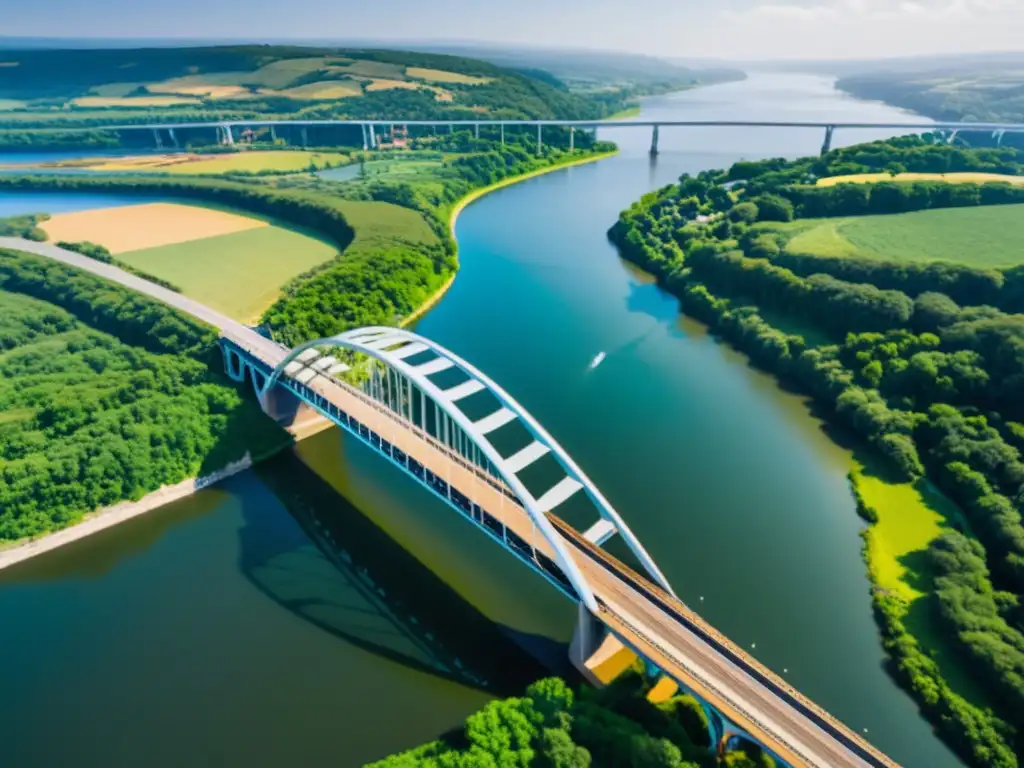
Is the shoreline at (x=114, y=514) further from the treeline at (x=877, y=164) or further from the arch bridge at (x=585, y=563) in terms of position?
the treeline at (x=877, y=164)

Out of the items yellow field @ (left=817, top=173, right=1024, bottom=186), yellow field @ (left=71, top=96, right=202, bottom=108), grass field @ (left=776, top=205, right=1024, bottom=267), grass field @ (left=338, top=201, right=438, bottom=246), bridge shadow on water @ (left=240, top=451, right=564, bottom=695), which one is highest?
yellow field @ (left=71, top=96, right=202, bottom=108)

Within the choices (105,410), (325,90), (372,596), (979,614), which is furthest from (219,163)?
(979,614)

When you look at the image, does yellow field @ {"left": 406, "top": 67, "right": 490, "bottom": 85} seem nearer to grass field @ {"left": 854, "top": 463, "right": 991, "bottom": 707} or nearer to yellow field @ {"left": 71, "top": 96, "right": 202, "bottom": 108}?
yellow field @ {"left": 71, "top": 96, "right": 202, "bottom": 108}

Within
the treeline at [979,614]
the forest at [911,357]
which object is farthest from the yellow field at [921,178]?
the treeline at [979,614]

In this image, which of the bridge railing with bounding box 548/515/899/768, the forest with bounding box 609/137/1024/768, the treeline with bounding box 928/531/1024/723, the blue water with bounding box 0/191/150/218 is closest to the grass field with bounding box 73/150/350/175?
the blue water with bounding box 0/191/150/218

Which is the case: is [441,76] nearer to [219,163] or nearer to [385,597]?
[219,163]

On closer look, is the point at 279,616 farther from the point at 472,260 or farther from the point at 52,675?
the point at 472,260
